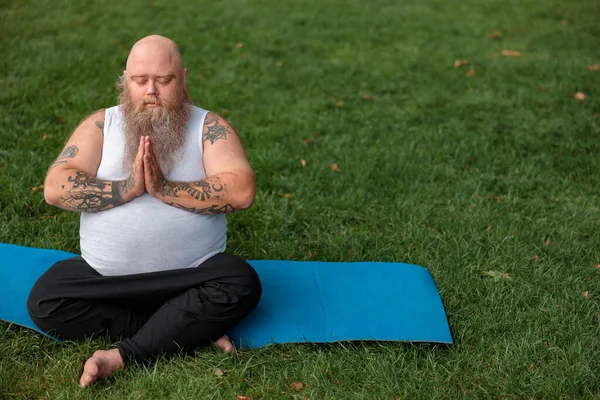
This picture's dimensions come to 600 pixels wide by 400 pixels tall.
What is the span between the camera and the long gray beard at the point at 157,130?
337 centimetres

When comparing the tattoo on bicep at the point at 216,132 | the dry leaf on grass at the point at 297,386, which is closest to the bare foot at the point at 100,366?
the dry leaf on grass at the point at 297,386

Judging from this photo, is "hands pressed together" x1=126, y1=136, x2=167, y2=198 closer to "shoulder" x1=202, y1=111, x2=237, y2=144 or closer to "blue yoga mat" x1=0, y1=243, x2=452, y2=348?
"shoulder" x1=202, y1=111, x2=237, y2=144

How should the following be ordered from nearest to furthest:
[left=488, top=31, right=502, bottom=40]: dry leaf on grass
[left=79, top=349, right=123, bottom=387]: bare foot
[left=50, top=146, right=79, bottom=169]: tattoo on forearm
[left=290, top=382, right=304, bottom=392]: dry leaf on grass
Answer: [left=79, top=349, right=123, bottom=387]: bare foot → [left=290, top=382, right=304, bottom=392]: dry leaf on grass → [left=50, top=146, right=79, bottom=169]: tattoo on forearm → [left=488, top=31, right=502, bottom=40]: dry leaf on grass

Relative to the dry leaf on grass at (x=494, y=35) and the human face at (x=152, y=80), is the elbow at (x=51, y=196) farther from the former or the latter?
the dry leaf on grass at (x=494, y=35)

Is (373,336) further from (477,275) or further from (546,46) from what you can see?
(546,46)

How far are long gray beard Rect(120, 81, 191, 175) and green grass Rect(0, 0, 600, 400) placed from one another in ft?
3.20

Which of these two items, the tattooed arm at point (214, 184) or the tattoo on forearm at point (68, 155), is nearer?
the tattooed arm at point (214, 184)

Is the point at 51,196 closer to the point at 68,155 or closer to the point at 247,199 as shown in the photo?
the point at 68,155

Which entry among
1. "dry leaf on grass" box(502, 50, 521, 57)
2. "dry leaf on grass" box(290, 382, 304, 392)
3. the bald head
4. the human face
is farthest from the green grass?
the bald head

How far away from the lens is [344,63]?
26.8 ft


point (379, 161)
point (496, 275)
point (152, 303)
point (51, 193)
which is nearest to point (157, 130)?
point (51, 193)

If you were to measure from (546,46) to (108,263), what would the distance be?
281 inches

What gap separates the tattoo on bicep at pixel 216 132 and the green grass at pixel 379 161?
1051 mm

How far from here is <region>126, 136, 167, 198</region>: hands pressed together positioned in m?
3.18
